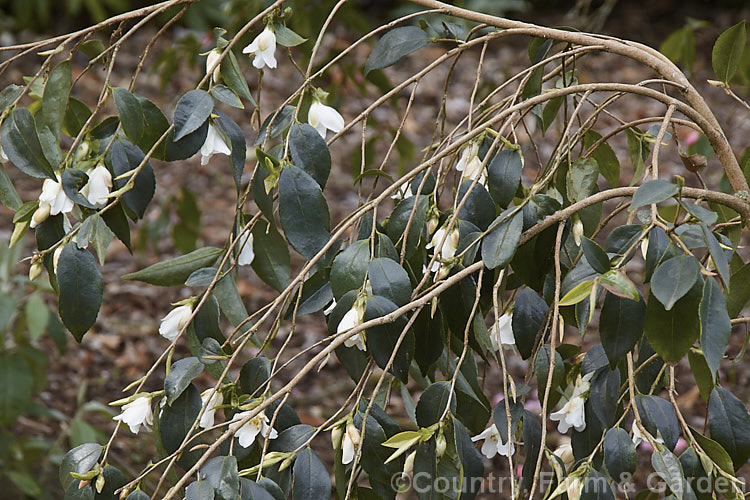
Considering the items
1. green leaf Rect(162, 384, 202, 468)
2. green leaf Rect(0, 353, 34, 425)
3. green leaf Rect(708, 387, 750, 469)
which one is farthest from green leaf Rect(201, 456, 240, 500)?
green leaf Rect(0, 353, 34, 425)

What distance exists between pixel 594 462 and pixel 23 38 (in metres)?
4.29

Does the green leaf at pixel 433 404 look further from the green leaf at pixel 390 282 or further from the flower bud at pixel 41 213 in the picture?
the flower bud at pixel 41 213

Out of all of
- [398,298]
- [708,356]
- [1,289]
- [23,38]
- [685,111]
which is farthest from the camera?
[23,38]

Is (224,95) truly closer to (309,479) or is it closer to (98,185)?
(98,185)

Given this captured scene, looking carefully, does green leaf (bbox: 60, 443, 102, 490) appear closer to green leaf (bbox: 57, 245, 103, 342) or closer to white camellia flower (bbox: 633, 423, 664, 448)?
green leaf (bbox: 57, 245, 103, 342)

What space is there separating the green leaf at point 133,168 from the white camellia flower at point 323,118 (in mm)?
175

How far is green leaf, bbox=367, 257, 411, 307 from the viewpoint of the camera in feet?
2.32

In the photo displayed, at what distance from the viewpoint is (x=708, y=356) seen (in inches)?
23.0

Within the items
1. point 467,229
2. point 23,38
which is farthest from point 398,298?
point 23,38

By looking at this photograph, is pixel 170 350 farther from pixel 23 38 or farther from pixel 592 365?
pixel 23 38

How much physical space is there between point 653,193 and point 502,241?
0.14m

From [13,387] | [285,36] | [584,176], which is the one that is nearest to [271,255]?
[285,36]

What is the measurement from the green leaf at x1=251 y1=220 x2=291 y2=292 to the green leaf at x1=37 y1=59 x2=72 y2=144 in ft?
0.75

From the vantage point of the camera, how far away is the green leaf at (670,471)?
613 mm
